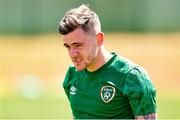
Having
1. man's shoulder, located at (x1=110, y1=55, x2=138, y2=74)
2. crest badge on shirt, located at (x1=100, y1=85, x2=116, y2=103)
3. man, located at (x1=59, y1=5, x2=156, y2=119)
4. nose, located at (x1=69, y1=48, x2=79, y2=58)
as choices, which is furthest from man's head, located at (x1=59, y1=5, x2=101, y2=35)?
crest badge on shirt, located at (x1=100, y1=85, x2=116, y2=103)

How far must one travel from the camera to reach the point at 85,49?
7.01 metres

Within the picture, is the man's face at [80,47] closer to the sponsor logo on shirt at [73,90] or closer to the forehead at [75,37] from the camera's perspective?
the forehead at [75,37]

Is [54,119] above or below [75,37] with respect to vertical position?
below

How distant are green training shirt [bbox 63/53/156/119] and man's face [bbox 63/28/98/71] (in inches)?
6.1

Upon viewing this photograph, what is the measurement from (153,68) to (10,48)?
695 cm

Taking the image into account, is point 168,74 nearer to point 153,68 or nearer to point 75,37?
point 153,68

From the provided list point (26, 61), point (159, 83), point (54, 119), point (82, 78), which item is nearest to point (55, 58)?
point (26, 61)

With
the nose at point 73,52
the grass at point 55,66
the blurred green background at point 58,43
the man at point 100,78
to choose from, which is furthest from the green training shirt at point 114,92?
the blurred green background at point 58,43

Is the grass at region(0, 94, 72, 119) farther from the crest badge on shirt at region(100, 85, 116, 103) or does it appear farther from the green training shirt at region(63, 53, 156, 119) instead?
the crest badge on shirt at region(100, 85, 116, 103)

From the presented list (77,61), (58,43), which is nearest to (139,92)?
(77,61)

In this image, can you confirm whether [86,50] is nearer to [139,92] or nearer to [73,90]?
[73,90]

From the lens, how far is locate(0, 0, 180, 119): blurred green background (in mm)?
20469

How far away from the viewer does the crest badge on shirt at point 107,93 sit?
697 cm

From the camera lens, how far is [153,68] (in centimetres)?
2355
